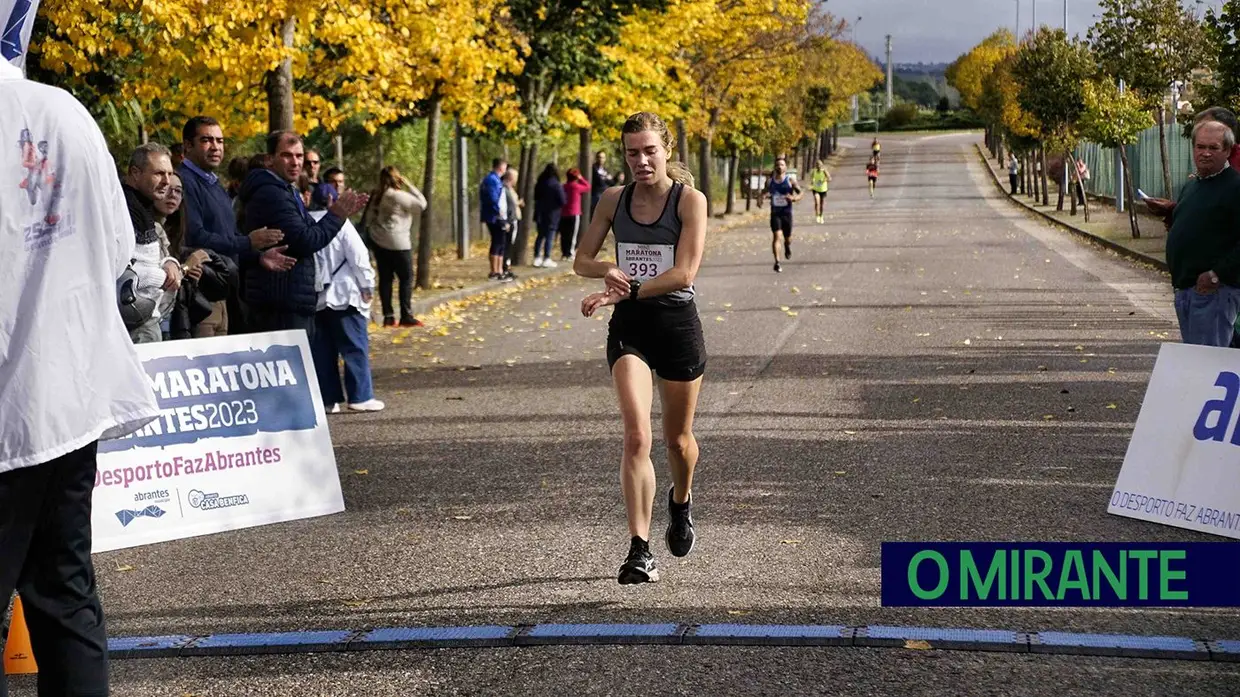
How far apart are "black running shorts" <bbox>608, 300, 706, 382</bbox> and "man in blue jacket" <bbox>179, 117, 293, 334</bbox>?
12.1 ft

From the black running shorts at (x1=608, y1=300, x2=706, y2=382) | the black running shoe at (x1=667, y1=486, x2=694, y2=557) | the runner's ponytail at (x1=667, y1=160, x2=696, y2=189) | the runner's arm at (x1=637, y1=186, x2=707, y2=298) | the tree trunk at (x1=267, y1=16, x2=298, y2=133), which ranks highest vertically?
the tree trunk at (x1=267, y1=16, x2=298, y2=133)

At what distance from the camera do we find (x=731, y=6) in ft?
148

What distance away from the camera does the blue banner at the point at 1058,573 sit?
462 cm

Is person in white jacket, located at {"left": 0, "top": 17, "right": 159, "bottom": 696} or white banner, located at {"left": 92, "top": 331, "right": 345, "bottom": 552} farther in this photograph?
white banner, located at {"left": 92, "top": 331, "right": 345, "bottom": 552}

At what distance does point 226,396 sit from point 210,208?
6.23ft

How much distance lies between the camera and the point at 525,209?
32500mm

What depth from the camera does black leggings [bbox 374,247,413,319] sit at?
61.2ft

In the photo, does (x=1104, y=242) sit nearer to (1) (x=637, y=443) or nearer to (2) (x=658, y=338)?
(2) (x=658, y=338)

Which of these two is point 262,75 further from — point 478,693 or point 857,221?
point 857,221

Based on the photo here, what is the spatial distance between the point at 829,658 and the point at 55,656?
2514 mm

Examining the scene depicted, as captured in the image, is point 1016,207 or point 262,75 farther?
point 1016,207

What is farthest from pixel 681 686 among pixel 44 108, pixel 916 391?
pixel 916 391

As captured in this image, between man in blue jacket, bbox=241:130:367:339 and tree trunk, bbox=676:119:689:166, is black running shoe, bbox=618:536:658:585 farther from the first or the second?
tree trunk, bbox=676:119:689:166

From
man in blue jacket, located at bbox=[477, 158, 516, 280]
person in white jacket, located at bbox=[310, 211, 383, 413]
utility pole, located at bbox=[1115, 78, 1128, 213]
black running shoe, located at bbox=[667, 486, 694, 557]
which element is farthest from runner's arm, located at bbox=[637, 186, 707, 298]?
utility pole, located at bbox=[1115, 78, 1128, 213]
